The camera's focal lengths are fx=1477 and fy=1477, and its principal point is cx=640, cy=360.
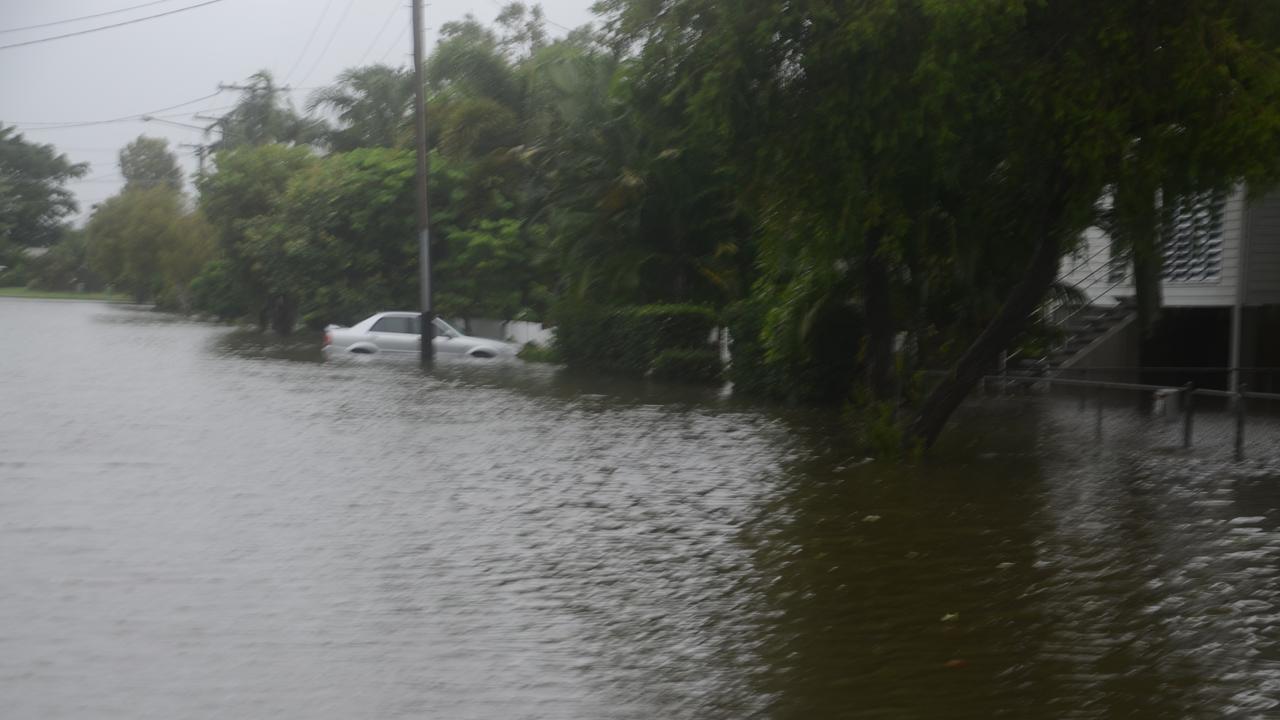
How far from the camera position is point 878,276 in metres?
18.2

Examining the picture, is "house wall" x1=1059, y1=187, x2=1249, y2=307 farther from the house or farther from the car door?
the car door

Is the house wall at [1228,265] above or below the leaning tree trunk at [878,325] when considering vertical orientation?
above

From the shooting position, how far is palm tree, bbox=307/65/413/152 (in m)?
56.9

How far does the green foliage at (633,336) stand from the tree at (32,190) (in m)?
85.1

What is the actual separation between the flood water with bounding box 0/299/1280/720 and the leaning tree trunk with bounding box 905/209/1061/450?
2.36 ft

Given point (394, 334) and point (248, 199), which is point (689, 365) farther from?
point (248, 199)

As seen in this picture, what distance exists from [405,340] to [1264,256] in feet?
69.5

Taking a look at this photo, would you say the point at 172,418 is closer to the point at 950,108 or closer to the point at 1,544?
the point at 1,544

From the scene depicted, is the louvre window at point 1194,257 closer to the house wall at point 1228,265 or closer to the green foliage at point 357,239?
the house wall at point 1228,265

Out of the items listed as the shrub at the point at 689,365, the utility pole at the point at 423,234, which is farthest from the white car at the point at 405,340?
the shrub at the point at 689,365

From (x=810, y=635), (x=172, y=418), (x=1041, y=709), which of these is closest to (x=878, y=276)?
(x=172, y=418)

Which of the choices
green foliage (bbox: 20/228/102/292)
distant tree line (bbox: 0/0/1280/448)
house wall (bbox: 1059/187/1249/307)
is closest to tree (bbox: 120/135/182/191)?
green foliage (bbox: 20/228/102/292)

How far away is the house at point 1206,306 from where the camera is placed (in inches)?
860

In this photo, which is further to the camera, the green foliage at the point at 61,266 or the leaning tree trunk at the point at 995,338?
the green foliage at the point at 61,266
